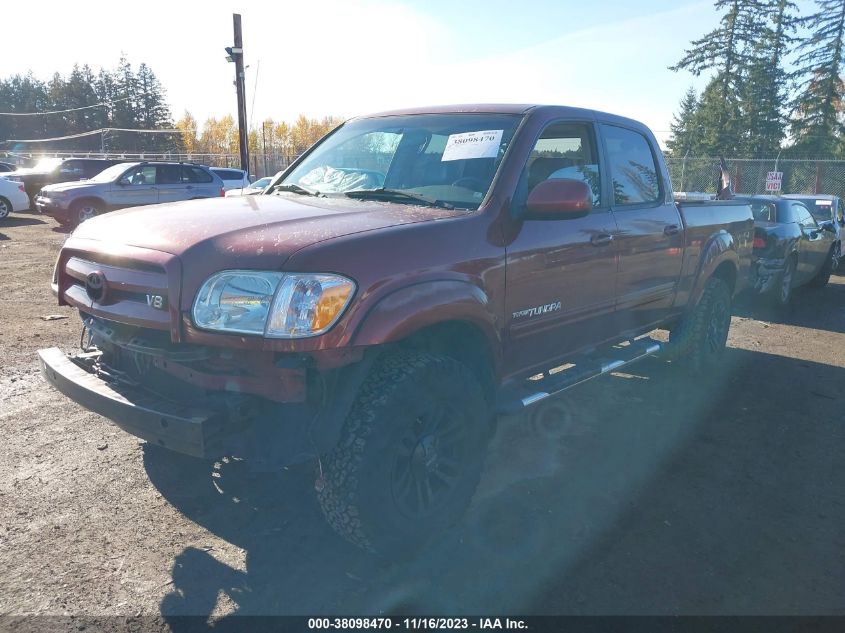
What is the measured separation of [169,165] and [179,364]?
51.7 ft

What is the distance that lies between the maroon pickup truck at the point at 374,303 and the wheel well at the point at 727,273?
2028 mm

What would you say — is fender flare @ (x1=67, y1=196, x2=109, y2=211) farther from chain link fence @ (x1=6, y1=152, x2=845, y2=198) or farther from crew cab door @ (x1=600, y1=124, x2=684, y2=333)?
crew cab door @ (x1=600, y1=124, x2=684, y2=333)

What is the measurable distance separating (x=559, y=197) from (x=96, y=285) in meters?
2.20

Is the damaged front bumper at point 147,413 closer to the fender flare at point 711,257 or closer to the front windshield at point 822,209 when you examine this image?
the fender flare at point 711,257

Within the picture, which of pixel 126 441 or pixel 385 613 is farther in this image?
pixel 126 441

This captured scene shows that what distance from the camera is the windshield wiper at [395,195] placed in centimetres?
342

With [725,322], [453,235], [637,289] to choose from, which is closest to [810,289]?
[725,322]


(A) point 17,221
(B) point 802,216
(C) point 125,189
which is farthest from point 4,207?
(B) point 802,216

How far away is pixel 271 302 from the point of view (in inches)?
99.0

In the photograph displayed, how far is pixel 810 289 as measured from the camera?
1118 cm

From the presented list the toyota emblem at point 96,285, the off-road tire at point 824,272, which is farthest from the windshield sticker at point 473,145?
the off-road tire at point 824,272

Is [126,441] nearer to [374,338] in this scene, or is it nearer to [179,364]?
[179,364]

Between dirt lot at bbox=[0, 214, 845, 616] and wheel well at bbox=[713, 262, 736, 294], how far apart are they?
1.38 m

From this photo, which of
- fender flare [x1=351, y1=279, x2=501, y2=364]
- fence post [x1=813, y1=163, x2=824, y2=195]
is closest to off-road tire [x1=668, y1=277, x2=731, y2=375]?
fender flare [x1=351, y1=279, x2=501, y2=364]
